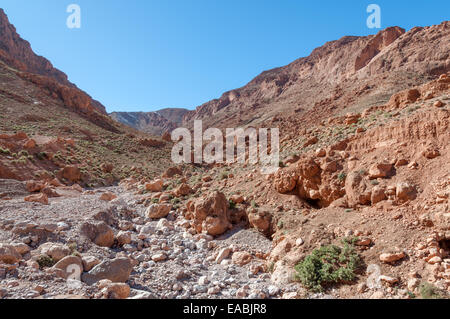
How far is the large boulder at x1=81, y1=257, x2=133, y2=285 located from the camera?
5.20 m

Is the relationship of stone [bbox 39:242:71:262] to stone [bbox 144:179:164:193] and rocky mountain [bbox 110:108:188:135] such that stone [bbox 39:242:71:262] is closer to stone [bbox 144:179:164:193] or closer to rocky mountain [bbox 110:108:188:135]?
stone [bbox 144:179:164:193]

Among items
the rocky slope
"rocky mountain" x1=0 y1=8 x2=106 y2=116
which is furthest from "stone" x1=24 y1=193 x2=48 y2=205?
"rocky mountain" x1=0 y1=8 x2=106 y2=116

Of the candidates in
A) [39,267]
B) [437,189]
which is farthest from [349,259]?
[39,267]

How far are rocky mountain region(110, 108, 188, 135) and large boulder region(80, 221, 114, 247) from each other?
122m

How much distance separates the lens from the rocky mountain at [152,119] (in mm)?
131625

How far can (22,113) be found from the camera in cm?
3058

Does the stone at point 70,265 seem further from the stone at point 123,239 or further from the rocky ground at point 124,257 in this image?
the stone at point 123,239

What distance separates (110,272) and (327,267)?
4.49 m

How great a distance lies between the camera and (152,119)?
146 m

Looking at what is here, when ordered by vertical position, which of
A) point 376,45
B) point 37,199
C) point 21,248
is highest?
point 376,45

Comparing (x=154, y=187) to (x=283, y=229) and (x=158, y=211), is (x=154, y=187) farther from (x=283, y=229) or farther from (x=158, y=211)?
(x=283, y=229)

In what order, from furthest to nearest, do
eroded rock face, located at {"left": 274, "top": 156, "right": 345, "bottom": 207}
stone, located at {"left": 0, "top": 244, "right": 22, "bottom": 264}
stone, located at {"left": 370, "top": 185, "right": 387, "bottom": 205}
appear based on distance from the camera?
eroded rock face, located at {"left": 274, "top": 156, "right": 345, "bottom": 207} < stone, located at {"left": 370, "top": 185, "right": 387, "bottom": 205} < stone, located at {"left": 0, "top": 244, "right": 22, "bottom": 264}

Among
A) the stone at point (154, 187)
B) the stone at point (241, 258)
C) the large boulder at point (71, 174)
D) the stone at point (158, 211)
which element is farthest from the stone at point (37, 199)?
the large boulder at point (71, 174)

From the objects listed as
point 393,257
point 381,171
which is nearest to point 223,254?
point 393,257
